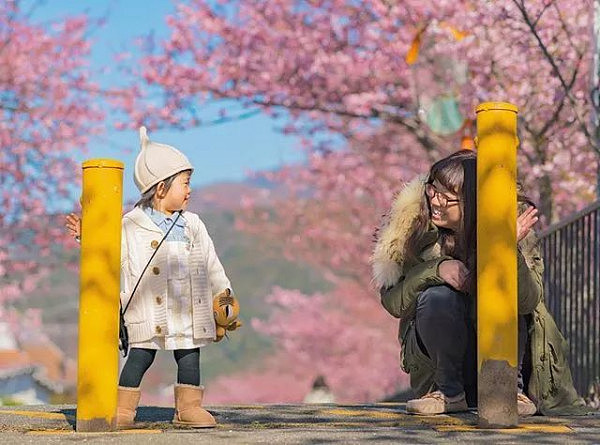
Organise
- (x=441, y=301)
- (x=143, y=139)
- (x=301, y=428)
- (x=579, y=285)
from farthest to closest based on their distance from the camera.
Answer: (x=579, y=285)
(x=143, y=139)
(x=441, y=301)
(x=301, y=428)

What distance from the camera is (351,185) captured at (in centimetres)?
1727

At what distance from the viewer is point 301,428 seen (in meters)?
4.70

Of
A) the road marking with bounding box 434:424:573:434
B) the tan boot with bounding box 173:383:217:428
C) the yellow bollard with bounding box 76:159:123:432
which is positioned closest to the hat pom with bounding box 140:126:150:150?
the yellow bollard with bounding box 76:159:123:432

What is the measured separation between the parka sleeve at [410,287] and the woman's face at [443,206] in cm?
15

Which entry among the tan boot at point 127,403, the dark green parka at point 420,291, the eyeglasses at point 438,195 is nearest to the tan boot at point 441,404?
the dark green parka at point 420,291

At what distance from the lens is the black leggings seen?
16.1 feet

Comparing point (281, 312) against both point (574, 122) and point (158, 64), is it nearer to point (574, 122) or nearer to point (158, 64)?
point (158, 64)

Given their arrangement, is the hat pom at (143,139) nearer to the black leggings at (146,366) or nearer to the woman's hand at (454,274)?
the black leggings at (146,366)

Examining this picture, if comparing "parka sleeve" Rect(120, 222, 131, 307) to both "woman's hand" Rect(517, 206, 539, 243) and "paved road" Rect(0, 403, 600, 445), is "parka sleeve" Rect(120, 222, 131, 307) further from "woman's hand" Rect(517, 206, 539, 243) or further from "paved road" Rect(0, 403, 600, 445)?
"woman's hand" Rect(517, 206, 539, 243)

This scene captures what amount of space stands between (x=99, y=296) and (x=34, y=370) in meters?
27.1

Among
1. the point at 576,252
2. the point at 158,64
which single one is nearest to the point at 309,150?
the point at 158,64

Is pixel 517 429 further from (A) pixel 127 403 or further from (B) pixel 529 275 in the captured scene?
(A) pixel 127 403

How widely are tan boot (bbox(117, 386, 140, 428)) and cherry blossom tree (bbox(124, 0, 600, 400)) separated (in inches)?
189

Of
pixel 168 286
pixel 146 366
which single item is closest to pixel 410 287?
pixel 168 286
